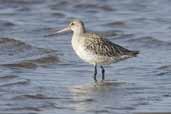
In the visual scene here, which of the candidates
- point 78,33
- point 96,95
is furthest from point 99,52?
point 96,95

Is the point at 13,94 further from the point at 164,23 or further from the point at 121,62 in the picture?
the point at 164,23

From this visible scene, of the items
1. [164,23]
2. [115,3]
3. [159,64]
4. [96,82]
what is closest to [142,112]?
[96,82]

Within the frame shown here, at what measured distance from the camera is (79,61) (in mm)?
13938

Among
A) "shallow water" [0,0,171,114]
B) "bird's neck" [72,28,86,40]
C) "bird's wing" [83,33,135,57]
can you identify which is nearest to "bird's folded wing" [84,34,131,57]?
"bird's wing" [83,33,135,57]

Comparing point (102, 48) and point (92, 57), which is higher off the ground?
point (102, 48)

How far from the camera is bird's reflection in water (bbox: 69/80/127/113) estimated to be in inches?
407

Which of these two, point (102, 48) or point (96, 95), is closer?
point (96, 95)

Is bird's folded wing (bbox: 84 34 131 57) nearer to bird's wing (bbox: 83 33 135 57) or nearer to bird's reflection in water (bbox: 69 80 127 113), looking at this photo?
bird's wing (bbox: 83 33 135 57)

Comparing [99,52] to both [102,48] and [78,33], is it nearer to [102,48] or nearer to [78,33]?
[102,48]

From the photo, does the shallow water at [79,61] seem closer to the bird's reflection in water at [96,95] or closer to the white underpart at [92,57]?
the bird's reflection in water at [96,95]

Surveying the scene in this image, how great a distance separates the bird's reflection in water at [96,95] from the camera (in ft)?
33.9

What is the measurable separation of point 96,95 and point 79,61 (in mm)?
2790

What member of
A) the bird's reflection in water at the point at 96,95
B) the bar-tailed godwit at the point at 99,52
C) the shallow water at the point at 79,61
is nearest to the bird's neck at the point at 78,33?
the bar-tailed godwit at the point at 99,52

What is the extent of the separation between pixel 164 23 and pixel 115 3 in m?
3.37
